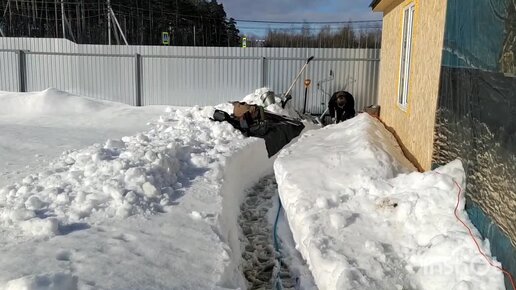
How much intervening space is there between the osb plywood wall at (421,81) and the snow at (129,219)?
2.27 metres

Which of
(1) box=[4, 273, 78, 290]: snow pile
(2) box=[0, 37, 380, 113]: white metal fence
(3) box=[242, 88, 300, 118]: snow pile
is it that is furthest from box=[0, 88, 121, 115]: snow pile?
(1) box=[4, 273, 78, 290]: snow pile

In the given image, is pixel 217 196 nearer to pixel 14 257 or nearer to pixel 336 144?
pixel 336 144

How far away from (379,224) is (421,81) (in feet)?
7.34

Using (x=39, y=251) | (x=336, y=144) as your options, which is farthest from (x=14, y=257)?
(x=336, y=144)

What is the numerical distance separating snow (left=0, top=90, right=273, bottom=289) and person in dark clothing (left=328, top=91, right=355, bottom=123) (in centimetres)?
464

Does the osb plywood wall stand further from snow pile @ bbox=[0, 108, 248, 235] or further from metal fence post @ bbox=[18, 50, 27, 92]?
metal fence post @ bbox=[18, 50, 27, 92]

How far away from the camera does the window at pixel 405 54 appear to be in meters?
6.98

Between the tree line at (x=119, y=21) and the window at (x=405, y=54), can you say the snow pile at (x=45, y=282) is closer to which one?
the window at (x=405, y=54)

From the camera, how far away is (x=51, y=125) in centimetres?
1084

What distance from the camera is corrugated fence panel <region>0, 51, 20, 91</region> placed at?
14.5 m

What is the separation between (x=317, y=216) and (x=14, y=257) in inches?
95.3

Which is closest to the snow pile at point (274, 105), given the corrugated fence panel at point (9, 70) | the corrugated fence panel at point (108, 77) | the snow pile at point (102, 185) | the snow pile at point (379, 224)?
the corrugated fence panel at point (108, 77)

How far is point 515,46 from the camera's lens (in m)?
2.88

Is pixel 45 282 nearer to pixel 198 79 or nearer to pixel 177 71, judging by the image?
pixel 198 79
